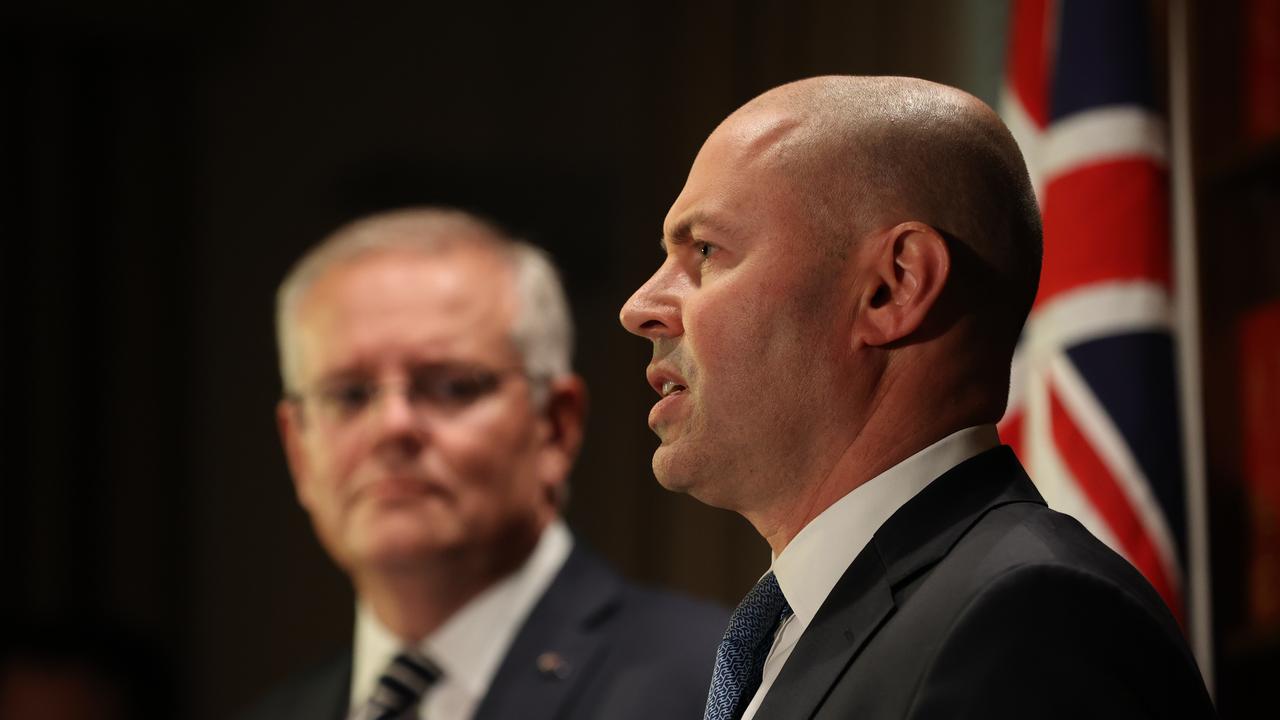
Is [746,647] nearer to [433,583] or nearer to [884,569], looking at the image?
[884,569]

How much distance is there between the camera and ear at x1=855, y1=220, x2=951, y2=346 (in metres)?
1.15

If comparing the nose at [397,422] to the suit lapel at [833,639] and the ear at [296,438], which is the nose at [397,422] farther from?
the suit lapel at [833,639]

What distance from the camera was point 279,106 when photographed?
435cm

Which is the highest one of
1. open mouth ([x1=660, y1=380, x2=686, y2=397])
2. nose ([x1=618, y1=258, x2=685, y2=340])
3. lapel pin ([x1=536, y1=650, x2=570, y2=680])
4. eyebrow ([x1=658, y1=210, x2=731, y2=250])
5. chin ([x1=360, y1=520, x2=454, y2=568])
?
eyebrow ([x1=658, y1=210, x2=731, y2=250])

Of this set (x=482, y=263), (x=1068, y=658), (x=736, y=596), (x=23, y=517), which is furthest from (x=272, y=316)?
(x=1068, y=658)

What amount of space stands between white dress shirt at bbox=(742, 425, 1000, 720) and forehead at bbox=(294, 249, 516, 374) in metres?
1.19

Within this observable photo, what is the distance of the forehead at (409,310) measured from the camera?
7.52 feet

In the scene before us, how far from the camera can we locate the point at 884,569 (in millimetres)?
1147

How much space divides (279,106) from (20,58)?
2.63 feet

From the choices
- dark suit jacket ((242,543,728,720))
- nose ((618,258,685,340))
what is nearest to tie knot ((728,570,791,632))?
nose ((618,258,685,340))

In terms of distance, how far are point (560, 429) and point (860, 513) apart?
1.24 meters

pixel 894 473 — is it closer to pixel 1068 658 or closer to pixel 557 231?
pixel 1068 658

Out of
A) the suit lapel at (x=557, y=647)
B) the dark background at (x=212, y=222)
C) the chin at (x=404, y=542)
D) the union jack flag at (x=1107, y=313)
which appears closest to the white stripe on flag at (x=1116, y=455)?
the union jack flag at (x=1107, y=313)

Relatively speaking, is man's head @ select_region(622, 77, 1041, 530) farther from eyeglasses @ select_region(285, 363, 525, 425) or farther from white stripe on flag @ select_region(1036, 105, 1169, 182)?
white stripe on flag @ select_region(1036, 105, 1169, 182)
